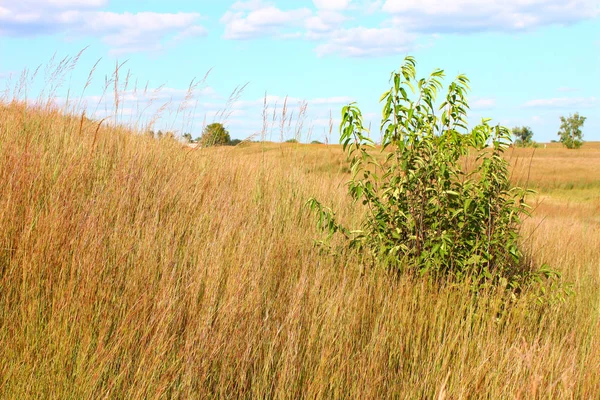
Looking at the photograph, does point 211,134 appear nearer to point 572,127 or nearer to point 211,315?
point 211,315

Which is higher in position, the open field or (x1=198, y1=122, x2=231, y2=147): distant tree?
(x1=198, y1=122, x2=231, y2=147): distant tree

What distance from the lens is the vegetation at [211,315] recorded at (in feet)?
7.35

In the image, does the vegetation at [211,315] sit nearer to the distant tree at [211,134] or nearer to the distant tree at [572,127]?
the distant tree at [211,134]

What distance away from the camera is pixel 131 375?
87.5 inches

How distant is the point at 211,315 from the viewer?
7.86 feet

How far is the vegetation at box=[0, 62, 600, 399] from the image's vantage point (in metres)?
2.24

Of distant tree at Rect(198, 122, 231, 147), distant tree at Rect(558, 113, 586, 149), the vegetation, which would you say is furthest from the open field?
distant tree at Rect(558, 113, 586, 149)

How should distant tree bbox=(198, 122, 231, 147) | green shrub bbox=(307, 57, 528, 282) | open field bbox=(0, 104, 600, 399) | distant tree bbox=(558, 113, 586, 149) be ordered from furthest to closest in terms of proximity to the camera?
distant tree bbox=(558, 113, 586, 149) → distant tree bbox=(198, 122, 231, 147) → green shrub bbox=(307, 57, 528, 282) → open field bbox=(0, 104, 600, 399)

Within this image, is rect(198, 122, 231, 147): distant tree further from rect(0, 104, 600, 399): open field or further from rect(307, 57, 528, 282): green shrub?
rect(307, 57, 528, 282): green shrub

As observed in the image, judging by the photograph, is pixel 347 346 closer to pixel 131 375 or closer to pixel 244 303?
pixel 244 303

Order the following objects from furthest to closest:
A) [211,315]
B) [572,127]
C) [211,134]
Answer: [572,127], [211,134], [211,315]

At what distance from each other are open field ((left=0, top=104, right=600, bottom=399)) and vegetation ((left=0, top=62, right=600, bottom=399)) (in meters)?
0.01

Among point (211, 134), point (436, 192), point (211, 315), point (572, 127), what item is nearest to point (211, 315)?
point (211, 315)

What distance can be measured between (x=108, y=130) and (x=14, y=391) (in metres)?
4.78
